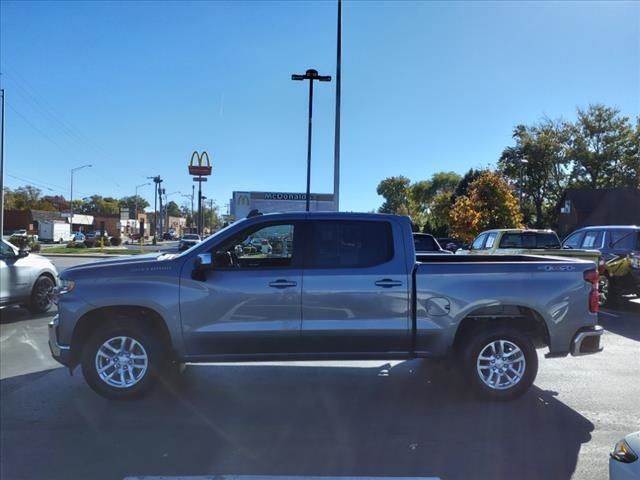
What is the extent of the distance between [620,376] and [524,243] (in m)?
8.52

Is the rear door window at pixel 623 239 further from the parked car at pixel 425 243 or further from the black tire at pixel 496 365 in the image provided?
the black tire at pixel 496 365

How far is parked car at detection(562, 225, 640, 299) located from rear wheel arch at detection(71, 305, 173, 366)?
30.8 feet

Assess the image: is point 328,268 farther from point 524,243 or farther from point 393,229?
point 524,243

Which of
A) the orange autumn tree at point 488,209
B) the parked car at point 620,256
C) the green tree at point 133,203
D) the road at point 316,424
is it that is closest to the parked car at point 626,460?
the road at point 316,424

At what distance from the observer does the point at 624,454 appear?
279 cm

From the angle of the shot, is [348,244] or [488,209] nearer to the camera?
[348,244]

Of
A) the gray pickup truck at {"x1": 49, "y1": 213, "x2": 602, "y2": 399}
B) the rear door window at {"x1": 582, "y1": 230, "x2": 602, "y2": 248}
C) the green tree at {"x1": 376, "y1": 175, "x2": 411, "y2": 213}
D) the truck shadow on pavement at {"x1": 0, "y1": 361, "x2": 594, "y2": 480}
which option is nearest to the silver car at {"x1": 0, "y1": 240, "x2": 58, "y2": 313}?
the truck shadow on pavement at {"x1": 0, "y1": 361, "x2": 594, "y2": 480}

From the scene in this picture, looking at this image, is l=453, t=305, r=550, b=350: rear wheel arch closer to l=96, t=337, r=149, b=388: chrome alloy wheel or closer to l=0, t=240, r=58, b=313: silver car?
l=96, t=337, r=149, b=388: chrome alloy wheel

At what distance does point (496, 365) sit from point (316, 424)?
2.00 metres

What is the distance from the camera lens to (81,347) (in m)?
5.35

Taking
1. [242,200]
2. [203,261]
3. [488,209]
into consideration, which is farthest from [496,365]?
[488,209]

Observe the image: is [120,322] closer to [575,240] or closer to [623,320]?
[623,320]

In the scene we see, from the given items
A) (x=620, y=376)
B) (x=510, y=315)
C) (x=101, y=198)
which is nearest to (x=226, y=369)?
(x=510, y=315)

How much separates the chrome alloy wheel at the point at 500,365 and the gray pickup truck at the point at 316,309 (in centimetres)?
1
